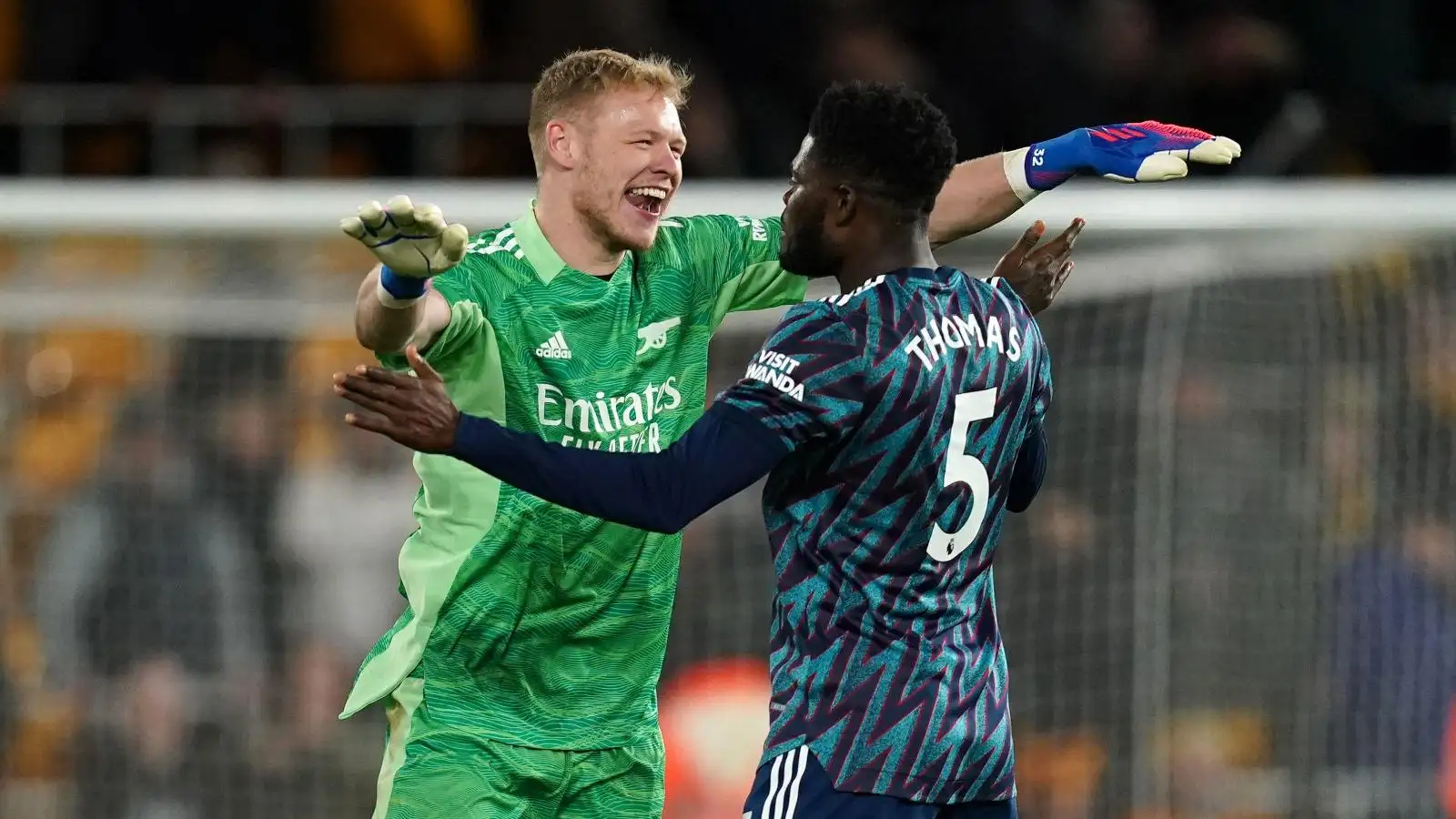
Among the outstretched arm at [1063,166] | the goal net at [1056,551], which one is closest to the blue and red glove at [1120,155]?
the outstretched arm at [1063,166]

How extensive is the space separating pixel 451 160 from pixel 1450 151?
4.49 m

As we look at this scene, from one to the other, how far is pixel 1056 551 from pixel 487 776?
12.7 ft

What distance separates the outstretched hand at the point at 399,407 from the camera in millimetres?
3293

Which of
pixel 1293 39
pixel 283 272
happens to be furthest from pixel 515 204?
pixel 1293 39

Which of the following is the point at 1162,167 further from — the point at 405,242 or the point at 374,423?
the point at 374,423

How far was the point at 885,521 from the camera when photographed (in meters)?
3.46

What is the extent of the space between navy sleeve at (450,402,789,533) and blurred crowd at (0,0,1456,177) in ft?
17.6

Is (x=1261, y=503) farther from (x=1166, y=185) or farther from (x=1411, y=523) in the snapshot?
(x=1166, y=185)

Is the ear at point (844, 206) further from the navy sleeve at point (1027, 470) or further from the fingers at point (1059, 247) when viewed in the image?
the fingers at point (1059, 247)

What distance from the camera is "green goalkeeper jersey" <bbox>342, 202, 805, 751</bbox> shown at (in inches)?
160

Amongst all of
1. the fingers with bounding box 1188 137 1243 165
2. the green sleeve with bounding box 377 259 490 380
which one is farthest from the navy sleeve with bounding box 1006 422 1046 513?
the green sleeve with bounding box 377 259 490 380

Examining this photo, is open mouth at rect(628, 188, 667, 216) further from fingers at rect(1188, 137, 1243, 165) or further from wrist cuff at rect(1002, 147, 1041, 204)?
fingers at rect(1188, 137, 1243, 165)

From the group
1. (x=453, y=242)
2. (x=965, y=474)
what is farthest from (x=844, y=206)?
(x=453, y=242)

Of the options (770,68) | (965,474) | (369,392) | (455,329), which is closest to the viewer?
(369,392)
